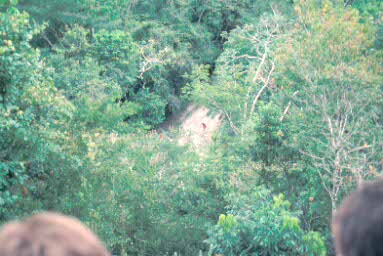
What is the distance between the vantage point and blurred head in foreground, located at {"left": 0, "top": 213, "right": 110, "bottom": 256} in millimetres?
1004

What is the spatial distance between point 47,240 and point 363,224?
25.0 inches

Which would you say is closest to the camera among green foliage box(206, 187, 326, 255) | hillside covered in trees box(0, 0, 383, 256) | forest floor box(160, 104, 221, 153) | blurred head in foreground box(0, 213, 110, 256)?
blurred head in foreground box(0, 213, 110, 256)

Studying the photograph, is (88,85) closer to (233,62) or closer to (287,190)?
(233,62)

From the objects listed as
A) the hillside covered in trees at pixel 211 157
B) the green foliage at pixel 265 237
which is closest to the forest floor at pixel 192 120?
the hillside covered in trees at pixel 211 157

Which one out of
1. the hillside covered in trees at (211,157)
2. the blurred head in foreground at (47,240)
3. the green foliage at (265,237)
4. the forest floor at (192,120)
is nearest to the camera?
the blurred head in foreground at (47,240)

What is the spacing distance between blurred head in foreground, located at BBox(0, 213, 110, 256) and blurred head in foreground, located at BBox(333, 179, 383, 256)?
20.4 inches

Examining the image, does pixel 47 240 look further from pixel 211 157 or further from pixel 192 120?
pixel 192 120

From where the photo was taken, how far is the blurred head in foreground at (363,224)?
40.7 inches

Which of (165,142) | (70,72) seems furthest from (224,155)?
(70,72)

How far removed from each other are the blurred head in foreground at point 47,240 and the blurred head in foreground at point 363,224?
0.52m

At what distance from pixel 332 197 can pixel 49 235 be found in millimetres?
8542

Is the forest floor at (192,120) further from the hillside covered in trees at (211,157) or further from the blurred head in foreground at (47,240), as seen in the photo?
the blurred head in foreground at (47,240)

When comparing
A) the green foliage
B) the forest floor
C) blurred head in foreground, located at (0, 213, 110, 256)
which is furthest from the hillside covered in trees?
blurred head in foreground, located at (0, 213, 110, 256)

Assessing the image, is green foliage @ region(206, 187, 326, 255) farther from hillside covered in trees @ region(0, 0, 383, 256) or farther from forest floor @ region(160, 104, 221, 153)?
forest floor @ region(160, 104, 221, 153)
